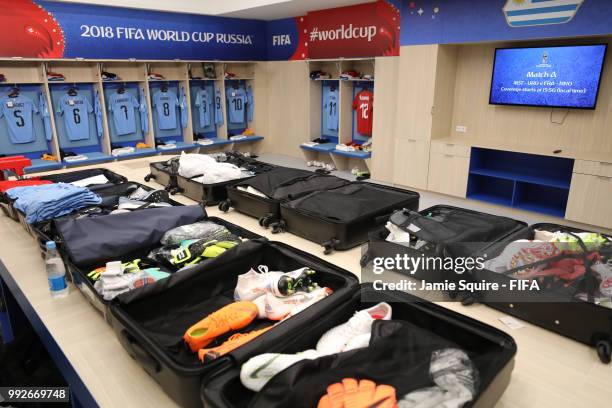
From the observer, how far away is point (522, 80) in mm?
4793

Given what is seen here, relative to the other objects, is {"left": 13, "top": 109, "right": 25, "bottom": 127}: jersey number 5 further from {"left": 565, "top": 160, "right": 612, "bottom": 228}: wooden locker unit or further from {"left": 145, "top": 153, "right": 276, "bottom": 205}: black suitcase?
{"left": 565, "top": 160, "right": 612, "bottom": 228}: wooden locker unit

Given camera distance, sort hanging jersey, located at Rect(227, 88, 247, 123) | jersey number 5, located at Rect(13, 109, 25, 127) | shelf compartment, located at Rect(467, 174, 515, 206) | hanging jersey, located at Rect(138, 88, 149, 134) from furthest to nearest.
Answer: hanging jersey, located at Rect(227, 88, 247, 123)
hanging jersey, located at Rect(138, 88, 149, 134)
jersey number 5, located at Rect(13, 109, 25, 127)
shelf compartment, located at Rect(467, 174, 515, 206)

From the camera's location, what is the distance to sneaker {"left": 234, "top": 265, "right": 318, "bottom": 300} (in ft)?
4.51

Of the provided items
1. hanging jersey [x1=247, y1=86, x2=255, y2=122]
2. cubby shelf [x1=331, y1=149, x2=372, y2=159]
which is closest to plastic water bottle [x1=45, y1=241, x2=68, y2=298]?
cubby shelf [x1=331, y1=149, x2=372, y2=159]

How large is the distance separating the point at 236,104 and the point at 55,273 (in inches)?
259

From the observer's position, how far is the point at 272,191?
7.52 ft

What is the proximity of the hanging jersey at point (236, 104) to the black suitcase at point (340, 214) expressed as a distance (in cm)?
595

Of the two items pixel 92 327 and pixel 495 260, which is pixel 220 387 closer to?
pixel 92 327

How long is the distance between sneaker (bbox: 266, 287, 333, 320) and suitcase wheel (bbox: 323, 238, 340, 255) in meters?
0.48

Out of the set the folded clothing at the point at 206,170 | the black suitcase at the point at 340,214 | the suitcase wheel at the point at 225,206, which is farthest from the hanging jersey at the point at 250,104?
the black suitcase at the point at 340,214

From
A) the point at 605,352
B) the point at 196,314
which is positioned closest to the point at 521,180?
the point at 605,352

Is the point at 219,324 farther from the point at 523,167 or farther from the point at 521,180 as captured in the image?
the point at 523,167

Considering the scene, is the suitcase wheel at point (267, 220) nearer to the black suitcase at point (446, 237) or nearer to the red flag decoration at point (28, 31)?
the black suitcase at point (446, 237)

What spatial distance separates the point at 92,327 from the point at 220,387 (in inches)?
27.3
